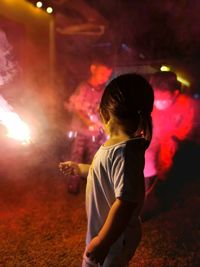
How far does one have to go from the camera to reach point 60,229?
449 cm

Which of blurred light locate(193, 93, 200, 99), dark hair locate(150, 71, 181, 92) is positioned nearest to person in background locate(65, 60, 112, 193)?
dark hair locate(150, 71, 181, 92)

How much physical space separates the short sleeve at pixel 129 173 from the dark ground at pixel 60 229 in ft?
7.63

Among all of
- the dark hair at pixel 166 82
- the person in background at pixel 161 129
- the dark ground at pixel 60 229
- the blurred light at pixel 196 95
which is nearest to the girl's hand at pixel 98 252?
the dark ground at pixel 60 229

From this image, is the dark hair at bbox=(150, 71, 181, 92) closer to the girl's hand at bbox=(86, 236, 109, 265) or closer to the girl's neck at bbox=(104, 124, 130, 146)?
the girl's neck at bbox=(104, 124, 130, 146)

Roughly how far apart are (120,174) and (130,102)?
44 cm

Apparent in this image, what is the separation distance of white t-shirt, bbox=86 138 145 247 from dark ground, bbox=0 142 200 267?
6.58ft

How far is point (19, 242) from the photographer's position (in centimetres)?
404

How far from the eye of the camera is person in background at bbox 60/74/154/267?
1.73 meters

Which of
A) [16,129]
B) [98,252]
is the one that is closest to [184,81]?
[16,129]

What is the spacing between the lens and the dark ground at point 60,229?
12.4 feet

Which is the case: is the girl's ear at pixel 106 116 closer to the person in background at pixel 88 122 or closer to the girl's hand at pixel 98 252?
the girl's hand at pixel 98 252

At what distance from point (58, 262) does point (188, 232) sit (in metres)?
2.16

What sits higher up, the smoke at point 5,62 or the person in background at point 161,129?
the smoke at point 5,62

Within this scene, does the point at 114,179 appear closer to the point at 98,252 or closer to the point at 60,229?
the point at 98,252
